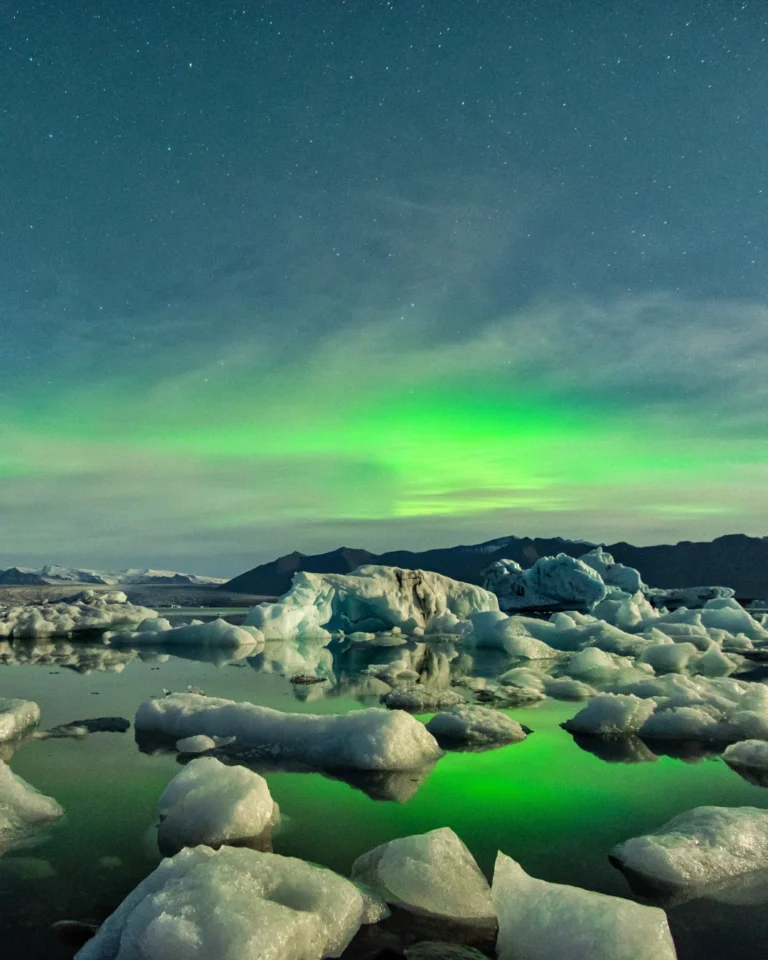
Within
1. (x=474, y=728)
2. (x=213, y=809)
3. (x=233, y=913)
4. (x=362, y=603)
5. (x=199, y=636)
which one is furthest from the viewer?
(x=362, y=603)

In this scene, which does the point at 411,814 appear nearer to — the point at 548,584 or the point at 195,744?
the point at 195,744

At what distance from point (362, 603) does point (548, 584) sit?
17094 millimetres

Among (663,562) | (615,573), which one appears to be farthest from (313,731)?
(663,562)

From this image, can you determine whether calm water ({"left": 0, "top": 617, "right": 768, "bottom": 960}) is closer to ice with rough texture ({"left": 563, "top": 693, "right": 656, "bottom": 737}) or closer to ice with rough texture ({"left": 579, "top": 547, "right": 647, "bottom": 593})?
ice with rough texture ({"left": 563, "top": 693, "right": 656, "bottom": 737})

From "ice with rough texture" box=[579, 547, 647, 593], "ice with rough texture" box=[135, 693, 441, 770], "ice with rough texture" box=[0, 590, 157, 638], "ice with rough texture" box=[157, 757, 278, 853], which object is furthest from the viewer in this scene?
"ice with rough texture" box=[579, 547, 647, 593]

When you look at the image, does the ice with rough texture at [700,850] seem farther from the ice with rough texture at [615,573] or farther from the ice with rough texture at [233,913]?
the ice with rough texture at [615,573]

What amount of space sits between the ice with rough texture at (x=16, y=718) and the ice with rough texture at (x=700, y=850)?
5108 mm

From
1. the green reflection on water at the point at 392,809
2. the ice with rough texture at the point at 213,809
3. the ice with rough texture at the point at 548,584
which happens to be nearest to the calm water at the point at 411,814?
the green reflection on water at the point at 392,809

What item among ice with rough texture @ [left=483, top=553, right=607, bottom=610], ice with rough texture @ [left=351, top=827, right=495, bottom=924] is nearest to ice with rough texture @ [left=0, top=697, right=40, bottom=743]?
ice with rough texture @ [left=351, top=827, right=495, bottom=924]

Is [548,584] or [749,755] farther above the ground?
[749,755]

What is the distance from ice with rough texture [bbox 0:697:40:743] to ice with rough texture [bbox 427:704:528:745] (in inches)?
148

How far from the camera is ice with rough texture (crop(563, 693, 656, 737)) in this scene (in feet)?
20.4

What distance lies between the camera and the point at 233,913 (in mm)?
2176

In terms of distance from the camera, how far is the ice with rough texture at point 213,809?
10.8ft
